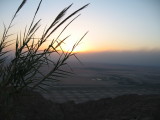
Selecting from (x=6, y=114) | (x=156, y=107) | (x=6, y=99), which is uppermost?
(x=6, y=99)

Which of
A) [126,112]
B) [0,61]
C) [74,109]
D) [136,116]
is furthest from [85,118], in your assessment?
[0,61]

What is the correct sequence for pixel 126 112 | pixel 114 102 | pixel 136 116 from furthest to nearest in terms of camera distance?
pixel 114 102, pixel 126 112, pixel 136 116

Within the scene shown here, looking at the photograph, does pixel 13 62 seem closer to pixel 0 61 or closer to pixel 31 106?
pixel 0 61

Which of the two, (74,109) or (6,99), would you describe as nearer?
(6,99)

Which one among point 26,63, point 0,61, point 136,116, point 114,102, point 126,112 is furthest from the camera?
point 114,102

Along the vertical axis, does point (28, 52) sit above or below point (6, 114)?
above

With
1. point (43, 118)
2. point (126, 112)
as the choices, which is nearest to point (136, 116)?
point (126, 112)
